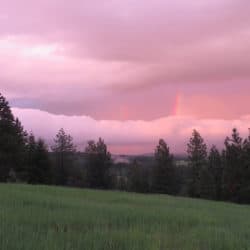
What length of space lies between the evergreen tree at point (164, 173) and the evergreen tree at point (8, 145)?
23351mm

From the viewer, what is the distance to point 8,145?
61719 mm

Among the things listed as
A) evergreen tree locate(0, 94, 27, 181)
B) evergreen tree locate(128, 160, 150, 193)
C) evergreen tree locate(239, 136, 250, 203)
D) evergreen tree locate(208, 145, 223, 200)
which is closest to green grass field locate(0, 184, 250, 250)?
evergreen tree locate(0, 94, 27, 181)

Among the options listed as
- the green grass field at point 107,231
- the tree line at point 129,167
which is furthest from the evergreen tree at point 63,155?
the green grass field at point 107,231

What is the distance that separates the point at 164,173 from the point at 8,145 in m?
29.2

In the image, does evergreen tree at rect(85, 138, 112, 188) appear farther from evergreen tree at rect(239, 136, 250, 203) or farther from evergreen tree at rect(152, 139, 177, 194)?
evergreen tree at rect(239, 136, 250, 203)

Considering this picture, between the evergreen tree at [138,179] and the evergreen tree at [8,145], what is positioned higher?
the evergreen tree at [8,145]

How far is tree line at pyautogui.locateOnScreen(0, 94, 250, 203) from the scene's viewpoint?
66.4 m

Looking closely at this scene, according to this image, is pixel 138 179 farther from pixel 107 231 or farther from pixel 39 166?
pixel 107 231

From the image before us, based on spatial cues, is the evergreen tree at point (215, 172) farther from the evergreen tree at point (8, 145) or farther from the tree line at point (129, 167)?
the evergreen tree at point (8, 145)

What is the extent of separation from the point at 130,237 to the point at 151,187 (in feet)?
241

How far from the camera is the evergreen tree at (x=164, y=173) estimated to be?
264 feet

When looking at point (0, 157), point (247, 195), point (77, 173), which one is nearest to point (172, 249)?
point (0, 157)

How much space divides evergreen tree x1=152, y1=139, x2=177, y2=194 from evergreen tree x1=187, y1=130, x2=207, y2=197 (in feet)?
10.2

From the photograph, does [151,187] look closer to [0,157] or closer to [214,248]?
[0,157]
